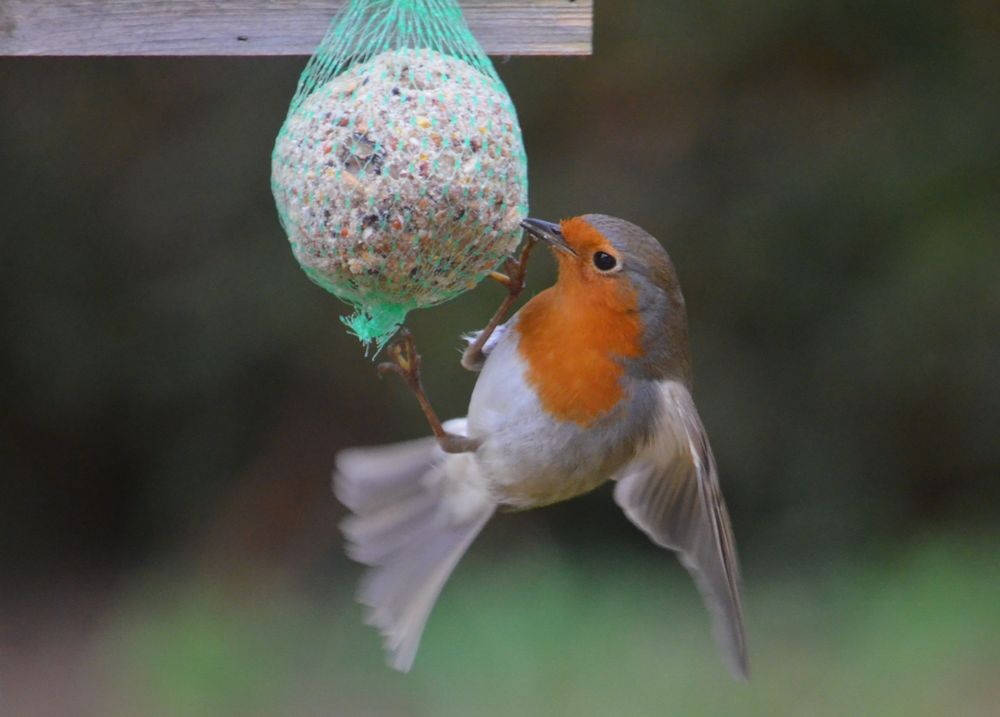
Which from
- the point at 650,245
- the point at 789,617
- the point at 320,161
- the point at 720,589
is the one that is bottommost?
the point at 789,617

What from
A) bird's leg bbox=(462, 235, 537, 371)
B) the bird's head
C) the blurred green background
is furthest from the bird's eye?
the blurred green background

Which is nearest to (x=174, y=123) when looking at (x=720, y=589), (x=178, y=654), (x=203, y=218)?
(x=203, y=218)

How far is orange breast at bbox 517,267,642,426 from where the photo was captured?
3049 millimetres

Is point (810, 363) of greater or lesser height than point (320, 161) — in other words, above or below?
below

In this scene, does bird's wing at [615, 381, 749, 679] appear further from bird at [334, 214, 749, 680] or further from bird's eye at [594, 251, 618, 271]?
bird's eye at [594, 251, 618, 271]

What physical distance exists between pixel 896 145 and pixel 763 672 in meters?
2.33

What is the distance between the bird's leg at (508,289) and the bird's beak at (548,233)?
0.07 meters

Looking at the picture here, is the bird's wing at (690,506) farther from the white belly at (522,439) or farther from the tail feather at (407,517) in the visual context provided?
the tail feather at (407,517)

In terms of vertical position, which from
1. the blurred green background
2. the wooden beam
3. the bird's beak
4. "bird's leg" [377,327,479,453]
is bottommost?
the blurred green background

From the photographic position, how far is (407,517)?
3.84 meters

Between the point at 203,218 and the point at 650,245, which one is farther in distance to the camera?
the point at 203,218

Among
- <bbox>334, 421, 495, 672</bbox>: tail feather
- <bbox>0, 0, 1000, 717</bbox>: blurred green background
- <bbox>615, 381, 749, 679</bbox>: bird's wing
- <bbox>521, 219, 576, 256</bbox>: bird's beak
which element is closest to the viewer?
<bbox>521, 219, 576, 256</bbox>: bird's beak

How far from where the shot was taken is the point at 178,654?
5148 mm

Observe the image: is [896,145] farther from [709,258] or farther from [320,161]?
[320,161]
